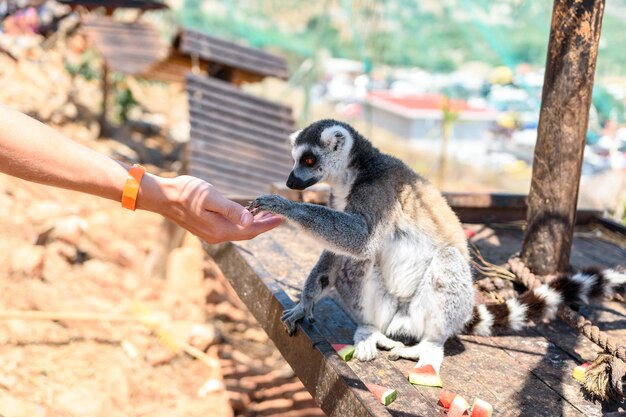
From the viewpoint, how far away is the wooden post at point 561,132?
3.50 metres

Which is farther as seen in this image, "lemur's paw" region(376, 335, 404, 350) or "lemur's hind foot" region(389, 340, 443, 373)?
"lemur's paw" region(376, 335, 404, 350)

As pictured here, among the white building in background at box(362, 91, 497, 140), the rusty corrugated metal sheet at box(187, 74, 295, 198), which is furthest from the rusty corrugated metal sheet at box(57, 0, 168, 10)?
the white building in background at box(362, 91, 497, 140)

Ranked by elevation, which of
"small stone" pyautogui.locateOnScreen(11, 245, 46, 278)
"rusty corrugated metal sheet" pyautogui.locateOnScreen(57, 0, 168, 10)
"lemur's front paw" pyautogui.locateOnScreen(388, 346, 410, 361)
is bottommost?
"small stone" pyautogui.locateOnScreen(11, 245, 46, 278)

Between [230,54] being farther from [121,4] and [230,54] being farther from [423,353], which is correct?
[423,353]

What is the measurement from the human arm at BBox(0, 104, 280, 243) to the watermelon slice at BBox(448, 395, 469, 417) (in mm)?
1041

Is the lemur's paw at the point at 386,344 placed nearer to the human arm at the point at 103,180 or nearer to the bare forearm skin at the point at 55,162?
the human arm at the point at 103,180

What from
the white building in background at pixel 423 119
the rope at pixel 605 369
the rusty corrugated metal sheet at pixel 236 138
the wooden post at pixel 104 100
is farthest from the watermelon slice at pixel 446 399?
the white building in background at pixel 423 119

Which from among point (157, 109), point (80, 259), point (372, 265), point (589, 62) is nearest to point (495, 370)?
point (372, 265)

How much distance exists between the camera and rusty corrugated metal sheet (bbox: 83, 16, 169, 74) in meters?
9.04

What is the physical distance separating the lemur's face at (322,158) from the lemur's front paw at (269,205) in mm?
318

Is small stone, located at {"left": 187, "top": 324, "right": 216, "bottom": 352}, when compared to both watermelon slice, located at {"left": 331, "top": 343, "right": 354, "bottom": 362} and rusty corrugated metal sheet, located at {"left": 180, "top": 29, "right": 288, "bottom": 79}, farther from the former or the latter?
rusty corrugated metal sheet, located at {"left": 180, "top": 29, "right": 288, "bottom": 79}

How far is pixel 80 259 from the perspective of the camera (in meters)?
6.68

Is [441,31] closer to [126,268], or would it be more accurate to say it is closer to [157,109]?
[126,268]

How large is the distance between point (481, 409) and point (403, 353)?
1.95 ft
